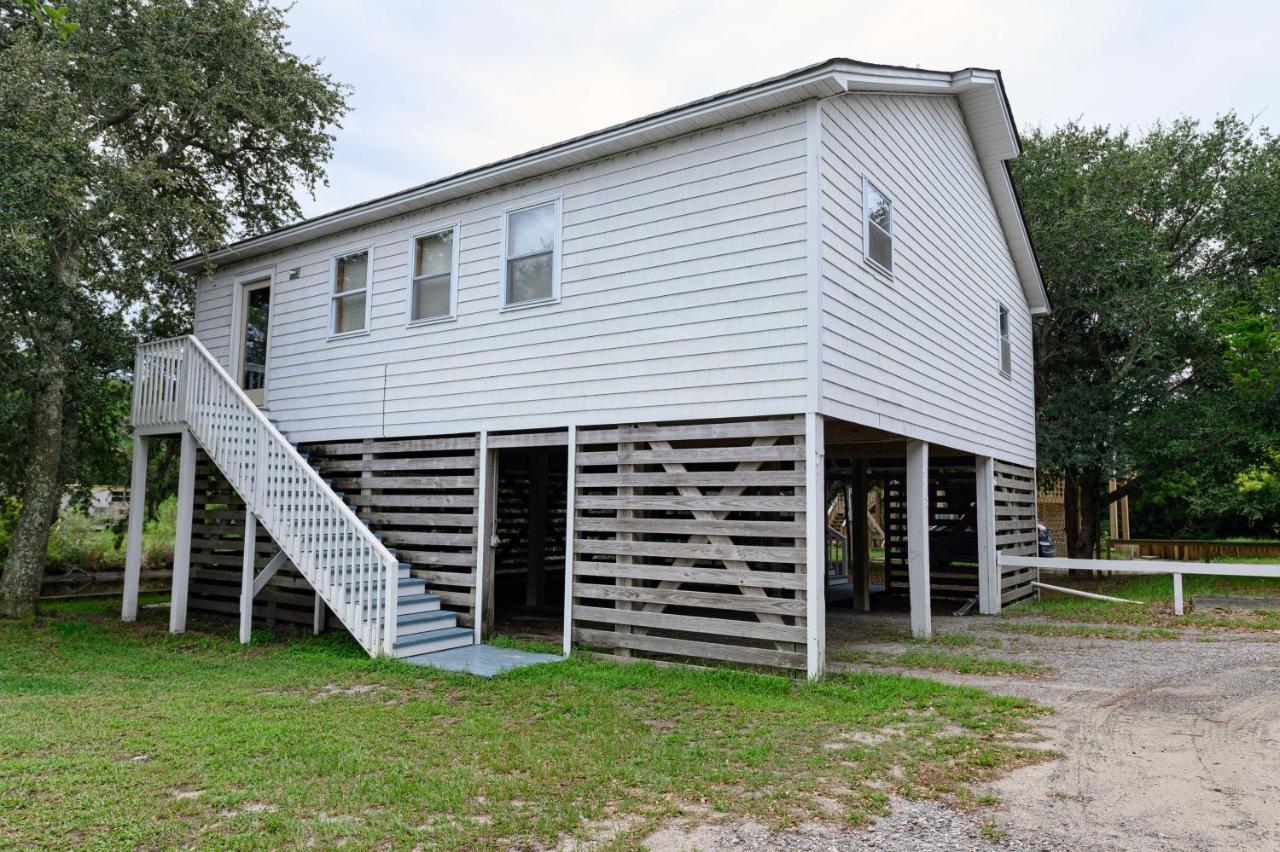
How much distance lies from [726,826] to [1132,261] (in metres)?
14.9

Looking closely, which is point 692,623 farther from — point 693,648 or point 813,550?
point 813,550

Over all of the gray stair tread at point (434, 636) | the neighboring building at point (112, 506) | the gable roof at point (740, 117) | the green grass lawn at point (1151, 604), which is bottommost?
the gray stair tread at point (434, 636)

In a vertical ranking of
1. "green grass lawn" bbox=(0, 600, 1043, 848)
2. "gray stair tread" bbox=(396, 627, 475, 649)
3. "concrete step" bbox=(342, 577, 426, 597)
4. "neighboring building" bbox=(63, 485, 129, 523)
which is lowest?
"green grass lawn" bbox=(0, 600, 1043, 848)

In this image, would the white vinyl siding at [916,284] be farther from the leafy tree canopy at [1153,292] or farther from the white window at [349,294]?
the white window at [349,294]

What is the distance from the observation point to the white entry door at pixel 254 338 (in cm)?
1228

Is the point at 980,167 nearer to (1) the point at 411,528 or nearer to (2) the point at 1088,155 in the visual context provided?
(2) the point at 1088,155

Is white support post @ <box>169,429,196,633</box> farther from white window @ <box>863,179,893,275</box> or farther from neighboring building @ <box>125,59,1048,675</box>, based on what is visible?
white window @ <box>863,179,893,275</box>

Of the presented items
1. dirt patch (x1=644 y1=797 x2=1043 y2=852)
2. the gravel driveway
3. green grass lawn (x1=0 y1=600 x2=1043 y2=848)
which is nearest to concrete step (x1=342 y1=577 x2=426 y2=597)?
green grass lawn (x1=0 y1=600 x2=1043 y2=848)

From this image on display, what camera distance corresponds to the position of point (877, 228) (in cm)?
866

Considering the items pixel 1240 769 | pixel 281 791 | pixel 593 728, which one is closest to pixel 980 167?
pixel 1240 769

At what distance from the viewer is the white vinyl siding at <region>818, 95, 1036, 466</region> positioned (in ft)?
25.1

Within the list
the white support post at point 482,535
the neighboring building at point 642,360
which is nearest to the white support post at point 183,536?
the neighboring building at point 642,360

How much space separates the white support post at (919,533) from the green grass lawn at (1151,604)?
2816mm

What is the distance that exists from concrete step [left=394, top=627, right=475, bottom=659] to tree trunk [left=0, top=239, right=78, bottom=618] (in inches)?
267
